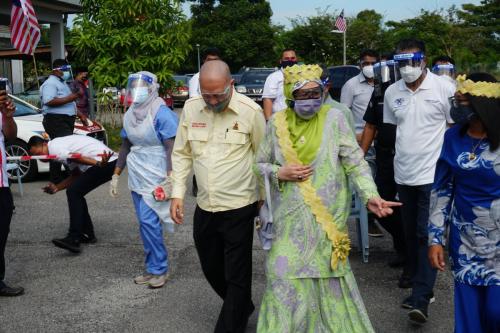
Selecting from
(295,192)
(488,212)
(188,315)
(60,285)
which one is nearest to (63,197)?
(60,285)

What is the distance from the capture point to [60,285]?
237 inches

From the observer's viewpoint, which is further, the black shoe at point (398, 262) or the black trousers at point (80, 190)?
the black trousers at point (80, 190)

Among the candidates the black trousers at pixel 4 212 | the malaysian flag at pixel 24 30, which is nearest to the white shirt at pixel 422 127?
the black trousers at pixel 4 212

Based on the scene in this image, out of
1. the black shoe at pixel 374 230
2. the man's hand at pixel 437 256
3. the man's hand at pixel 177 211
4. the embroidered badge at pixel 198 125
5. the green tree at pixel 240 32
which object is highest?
the green tree at pixel 240 32

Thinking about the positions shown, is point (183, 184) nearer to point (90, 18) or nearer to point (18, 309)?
point (18, 309)

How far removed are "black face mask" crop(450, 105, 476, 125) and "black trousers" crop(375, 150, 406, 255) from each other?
2.33 meters

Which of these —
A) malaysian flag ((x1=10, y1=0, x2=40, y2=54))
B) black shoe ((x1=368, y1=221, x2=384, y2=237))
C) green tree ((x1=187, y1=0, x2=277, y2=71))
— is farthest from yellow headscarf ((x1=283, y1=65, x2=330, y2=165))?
green tree ((x1=187, y1=0, x2=277, y2=71))

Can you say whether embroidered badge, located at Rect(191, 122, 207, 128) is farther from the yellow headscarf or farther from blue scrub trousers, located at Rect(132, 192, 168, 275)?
blue scrub trousers, located at Rect(132, 192, 168, 275)

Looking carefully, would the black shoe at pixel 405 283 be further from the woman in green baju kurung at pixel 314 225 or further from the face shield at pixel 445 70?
the face shield at pixel 445 70

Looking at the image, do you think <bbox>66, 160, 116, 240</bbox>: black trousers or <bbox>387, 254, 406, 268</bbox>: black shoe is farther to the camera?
<bbox>66, 160, 116, 240</bbox>: black trousers

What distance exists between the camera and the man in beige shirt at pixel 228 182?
4.43 m

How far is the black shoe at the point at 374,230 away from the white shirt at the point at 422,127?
243 centimetres

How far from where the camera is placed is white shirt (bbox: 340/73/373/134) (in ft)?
24.6

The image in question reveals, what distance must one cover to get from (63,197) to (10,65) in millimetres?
24171
